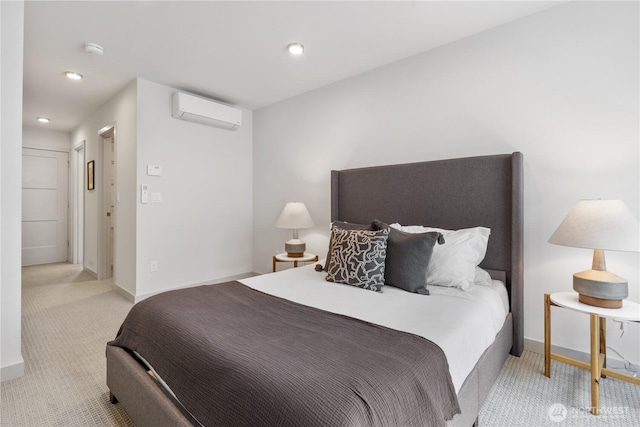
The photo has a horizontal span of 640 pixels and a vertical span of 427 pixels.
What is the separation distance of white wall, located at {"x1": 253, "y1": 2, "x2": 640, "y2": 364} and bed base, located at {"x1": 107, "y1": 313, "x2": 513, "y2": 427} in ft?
2.98

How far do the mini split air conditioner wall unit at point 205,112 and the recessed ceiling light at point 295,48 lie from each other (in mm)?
1479

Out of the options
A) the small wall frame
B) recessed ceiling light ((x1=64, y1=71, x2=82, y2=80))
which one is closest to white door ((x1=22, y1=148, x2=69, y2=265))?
the small wall frame

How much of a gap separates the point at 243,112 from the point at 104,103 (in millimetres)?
1846

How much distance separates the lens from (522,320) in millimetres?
2170

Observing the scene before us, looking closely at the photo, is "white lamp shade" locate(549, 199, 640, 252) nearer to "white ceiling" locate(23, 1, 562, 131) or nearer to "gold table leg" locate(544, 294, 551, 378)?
"gold table leg" locate(544, 294, 551, 378)

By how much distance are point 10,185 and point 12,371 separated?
1.19m

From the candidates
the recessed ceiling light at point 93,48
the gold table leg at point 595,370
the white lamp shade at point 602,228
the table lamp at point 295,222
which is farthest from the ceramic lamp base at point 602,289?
the recessed ceiling light at point 93,48

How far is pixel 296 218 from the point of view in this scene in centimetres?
342

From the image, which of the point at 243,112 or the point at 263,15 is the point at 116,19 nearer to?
the point at 263,15

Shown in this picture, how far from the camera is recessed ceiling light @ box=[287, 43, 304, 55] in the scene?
8.72 ft

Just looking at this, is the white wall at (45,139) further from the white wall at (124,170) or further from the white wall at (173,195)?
the white wall at (124,170)

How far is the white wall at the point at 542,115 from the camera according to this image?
1944 millimetres

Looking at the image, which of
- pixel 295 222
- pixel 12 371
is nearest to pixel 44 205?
pixel 12 371

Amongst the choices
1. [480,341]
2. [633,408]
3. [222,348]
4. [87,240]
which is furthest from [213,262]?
[633,408]
